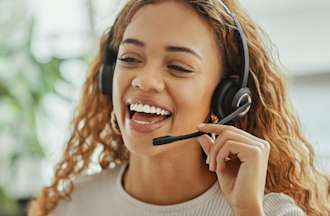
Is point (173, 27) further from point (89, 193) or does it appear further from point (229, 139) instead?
point (89, 193)

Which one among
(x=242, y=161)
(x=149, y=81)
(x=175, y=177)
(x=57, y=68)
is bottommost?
(x=57, y=68)

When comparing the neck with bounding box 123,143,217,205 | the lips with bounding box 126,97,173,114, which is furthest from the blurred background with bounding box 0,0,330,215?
the lips with bounding box 126,97,173,114

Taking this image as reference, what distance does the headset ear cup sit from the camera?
134 cm

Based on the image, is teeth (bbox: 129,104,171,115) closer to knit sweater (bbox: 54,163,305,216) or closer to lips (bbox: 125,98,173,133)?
lips (bbox: 125,98,173,133)

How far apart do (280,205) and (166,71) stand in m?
0.35

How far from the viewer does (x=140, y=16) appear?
53.7 inches

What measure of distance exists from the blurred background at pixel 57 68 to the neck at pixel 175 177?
0.67 metres

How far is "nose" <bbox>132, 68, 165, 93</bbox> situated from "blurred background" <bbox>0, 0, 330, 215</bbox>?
2.56ft

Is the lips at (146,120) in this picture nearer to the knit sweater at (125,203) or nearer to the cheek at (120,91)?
the cheek at (120,91)

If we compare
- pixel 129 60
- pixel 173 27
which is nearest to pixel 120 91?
pixel 129 60

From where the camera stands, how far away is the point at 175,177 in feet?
4.76

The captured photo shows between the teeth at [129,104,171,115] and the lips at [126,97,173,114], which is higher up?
the lips at [126,97,173,114]

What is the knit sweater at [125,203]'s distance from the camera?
138 centimetres

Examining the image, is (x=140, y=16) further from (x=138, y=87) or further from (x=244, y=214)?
(x=244, y=214)
